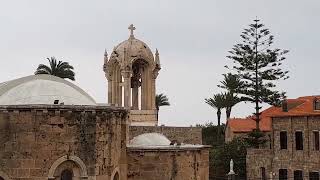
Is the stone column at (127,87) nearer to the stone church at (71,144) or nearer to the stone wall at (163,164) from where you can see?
the stone church at (71,144)

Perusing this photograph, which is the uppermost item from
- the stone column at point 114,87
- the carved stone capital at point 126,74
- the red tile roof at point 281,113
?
the carved stone capital at point 126,74

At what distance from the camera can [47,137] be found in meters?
13.3

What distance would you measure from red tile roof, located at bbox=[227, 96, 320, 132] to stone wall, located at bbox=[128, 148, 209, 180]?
15967mm

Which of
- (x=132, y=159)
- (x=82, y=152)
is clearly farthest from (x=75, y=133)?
(x=132, y=159)

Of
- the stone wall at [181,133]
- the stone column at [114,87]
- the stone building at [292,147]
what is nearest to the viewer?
the stone wall at [181,133]

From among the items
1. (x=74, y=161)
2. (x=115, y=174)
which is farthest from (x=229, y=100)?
(x=74, y=161)

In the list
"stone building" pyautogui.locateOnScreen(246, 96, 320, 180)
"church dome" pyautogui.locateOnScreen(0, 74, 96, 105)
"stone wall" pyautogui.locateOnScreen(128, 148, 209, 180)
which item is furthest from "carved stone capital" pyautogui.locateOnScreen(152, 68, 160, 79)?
"stone building" pyautogui.locateOnScreen(246, 96, 320, 180)

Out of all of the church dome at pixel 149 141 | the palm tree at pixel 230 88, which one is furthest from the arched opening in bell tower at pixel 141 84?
the palm tree at pixel 230 88

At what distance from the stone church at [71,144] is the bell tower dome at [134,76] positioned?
5513 mm

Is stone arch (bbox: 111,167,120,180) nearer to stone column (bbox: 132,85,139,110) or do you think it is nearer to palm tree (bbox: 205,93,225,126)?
stone column (bbox: 132,85,139,110)

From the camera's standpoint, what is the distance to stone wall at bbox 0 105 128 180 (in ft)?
43.3

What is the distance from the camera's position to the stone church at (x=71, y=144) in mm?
13227

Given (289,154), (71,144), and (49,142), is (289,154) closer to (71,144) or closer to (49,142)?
(71,144)

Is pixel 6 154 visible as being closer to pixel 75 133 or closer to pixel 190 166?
pixel 75 133
